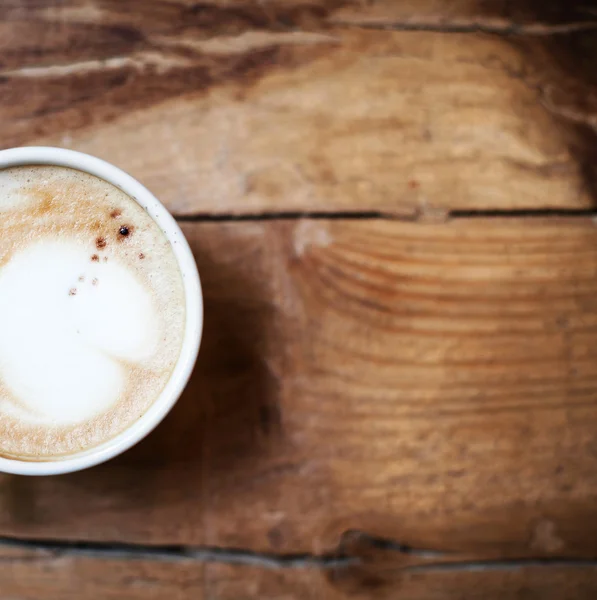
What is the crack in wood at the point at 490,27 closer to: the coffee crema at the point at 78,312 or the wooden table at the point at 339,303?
the wooden table at the point at 339,303

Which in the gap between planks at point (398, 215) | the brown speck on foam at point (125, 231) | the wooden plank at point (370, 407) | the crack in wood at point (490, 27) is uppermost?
the crack in wood at point (490, 27)

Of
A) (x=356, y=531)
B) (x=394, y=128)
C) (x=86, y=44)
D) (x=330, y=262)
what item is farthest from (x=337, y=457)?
(x=86, y=44)

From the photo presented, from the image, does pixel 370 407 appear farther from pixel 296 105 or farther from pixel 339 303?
pixel 296 105

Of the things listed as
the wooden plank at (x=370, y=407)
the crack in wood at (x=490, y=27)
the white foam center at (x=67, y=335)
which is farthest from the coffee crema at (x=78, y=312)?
the crack in wood at (x=490, y=27)

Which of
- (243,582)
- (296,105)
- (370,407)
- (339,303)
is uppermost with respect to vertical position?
(296,105)

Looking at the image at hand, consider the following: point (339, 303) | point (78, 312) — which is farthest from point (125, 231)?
point (339, 303)

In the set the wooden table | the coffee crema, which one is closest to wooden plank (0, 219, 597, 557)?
the wooden table

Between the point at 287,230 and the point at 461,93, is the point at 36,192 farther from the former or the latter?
the point at 461,93
